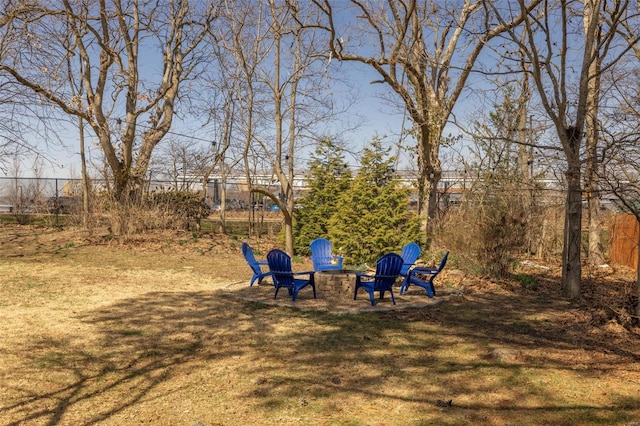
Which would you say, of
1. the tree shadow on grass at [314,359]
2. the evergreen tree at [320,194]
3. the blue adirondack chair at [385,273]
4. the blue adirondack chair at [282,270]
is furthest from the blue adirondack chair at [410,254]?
the evergreen tree at [320,194]

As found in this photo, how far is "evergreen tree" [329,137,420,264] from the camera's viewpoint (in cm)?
1268

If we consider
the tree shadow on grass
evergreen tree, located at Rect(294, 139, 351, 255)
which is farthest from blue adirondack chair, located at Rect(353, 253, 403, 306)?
evergreen tree, located at Rect(294, 139, 351, 255)

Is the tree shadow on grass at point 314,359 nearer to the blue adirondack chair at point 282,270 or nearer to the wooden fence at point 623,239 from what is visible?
the blue adirondack chair at point 282,270

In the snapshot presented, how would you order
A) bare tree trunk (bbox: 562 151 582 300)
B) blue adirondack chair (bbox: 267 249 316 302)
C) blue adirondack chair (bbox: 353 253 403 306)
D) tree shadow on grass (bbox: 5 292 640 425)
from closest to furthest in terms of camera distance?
tree shadow on grass (bbox: 5 292 640 425) → blue adirondack chair (bbox: 353 253 403 306) → blue adirondack chair (bbox: 267 249 316 302) → bare tree trunk (bbox: 562 151 582 300)

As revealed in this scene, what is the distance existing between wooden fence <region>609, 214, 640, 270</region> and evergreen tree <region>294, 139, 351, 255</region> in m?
8.09

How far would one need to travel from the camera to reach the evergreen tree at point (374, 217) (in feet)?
41.6

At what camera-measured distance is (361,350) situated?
574 cm

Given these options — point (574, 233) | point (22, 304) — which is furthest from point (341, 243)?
point (22, 304)

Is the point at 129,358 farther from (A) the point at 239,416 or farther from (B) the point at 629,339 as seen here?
(B) the point at 629,339

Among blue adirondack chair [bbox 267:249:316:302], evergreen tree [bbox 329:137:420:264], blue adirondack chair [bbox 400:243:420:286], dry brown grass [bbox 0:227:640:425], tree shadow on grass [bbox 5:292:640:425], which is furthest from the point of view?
evergreen tree [bbox 329:137:420:264]

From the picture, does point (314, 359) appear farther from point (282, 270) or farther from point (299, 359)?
point (282, 270)

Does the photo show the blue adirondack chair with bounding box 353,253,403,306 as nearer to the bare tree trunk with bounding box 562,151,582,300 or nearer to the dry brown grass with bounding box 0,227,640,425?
the dry brown grass with bounding box 0,227,640,425

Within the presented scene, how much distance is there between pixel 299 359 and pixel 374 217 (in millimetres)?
7533

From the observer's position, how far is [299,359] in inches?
215
